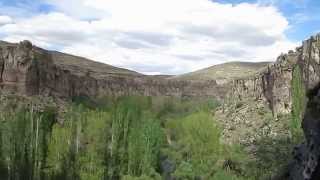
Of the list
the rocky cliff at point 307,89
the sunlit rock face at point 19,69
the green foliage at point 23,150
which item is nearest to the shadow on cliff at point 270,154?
the rocky cliff at point 307,89

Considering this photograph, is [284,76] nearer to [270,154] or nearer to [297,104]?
[297,104]

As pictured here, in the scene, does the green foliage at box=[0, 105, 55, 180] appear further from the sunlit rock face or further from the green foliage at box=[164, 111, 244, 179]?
the sunlit rock face

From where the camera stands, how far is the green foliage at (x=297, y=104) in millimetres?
70250

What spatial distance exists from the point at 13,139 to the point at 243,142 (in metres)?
39.2

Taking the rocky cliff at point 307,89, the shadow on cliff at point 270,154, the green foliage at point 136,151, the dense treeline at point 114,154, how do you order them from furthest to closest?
the green foliage at point 136,151
the dense treeline at point 114,154
the shadow on cliff at point 270,154
the rocky cliff at point 307,89

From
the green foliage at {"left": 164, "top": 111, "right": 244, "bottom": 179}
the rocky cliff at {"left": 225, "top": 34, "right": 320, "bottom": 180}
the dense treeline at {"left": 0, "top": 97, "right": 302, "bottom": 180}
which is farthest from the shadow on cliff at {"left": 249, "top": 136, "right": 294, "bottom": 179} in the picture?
the rocky cliff at {"left": 225, "top": 34, "right": 320, "bottom": 180}

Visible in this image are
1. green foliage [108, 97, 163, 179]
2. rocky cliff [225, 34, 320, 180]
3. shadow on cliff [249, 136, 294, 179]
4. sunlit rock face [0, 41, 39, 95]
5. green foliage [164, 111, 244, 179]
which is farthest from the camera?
sunlit rock face [0, 41, 39, 95]

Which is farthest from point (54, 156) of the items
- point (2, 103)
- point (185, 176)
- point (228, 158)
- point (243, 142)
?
point (2, 103)

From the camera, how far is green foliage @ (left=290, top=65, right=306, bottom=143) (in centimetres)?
7025

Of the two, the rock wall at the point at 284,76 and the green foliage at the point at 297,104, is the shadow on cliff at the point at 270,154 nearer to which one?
the green foliage at the point at 297,104

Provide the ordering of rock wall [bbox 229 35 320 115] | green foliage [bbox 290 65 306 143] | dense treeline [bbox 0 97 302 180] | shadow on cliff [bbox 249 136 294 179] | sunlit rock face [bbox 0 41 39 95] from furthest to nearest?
sunlit rock face [bbox 0 41 39 95], rock wall [bbox 229 35 320 115], dense treeline [bbox 0 97 302 180], green foliage [bbox 290 65 306 143], shadow on cliff [bbox 249 136 294 179]

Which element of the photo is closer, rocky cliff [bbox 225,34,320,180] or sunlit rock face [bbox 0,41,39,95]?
rocky cliff [bbox 225,34,320,180]

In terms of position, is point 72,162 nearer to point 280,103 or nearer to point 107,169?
point 107,169

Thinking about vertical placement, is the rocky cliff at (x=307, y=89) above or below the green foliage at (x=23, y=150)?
above
